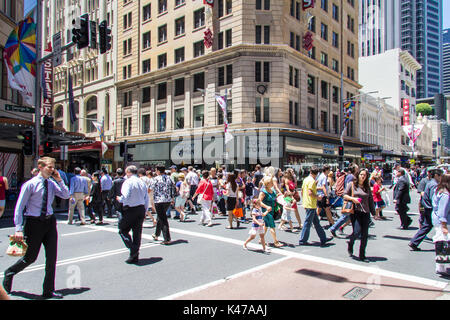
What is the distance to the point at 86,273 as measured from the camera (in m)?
5.93

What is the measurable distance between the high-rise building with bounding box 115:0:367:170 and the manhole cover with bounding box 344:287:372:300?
19.9m

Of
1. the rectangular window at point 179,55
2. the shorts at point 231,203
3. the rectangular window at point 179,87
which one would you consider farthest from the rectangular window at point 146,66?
the shorts at point 231,203

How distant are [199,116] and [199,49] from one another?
20.7 ft

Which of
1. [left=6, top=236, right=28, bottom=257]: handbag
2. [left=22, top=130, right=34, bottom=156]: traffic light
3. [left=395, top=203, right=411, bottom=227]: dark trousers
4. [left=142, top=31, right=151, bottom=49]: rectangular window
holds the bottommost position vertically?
[left=395, top=203, right=411, bottom=227]: dark trousers

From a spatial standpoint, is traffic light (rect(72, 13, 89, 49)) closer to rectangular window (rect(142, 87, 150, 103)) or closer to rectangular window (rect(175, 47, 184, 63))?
rectangular window (rect(175, 47, 184, 63))

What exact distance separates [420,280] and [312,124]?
28585 millimetres

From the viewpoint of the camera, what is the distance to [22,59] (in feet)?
56.7

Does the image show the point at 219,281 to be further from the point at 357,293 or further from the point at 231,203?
the point at 231,203

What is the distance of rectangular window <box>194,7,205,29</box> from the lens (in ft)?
102

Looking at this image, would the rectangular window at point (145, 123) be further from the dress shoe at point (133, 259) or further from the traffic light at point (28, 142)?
the dress shoe at point (133, 259)

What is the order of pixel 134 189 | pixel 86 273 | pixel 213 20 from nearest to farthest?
1. pixel 86 273
2. pixel 134 189
3. pixel 213 20

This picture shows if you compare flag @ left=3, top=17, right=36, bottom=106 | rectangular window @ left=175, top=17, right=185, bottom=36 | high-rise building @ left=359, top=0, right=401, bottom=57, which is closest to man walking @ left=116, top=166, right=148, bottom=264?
flag @ left=3, top=17, right=36, bottom=106
